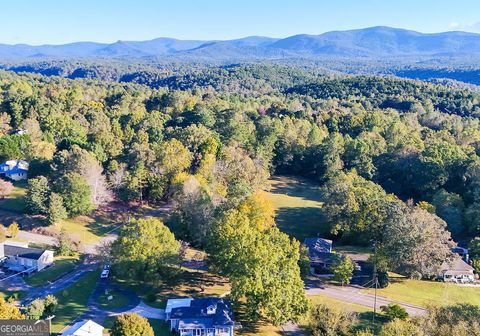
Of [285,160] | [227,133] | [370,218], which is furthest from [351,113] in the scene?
[370,218]

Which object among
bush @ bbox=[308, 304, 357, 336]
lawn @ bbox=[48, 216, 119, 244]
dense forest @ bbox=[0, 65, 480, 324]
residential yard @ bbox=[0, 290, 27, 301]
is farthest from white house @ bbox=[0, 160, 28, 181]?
bush @ bbox=[308, 304, 357, 336]

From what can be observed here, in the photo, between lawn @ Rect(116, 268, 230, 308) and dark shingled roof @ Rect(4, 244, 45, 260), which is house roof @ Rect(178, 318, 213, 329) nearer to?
lawn @ Rect(116, 268, 230, 308)

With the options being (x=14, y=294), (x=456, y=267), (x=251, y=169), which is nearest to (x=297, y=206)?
(x=251, y=169)

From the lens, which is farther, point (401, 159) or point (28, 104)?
point (28, 104)

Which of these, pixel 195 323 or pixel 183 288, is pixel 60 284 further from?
pixel 195 323

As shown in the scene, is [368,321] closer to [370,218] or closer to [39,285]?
[370,218]

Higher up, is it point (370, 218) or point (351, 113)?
point (351, 113)
